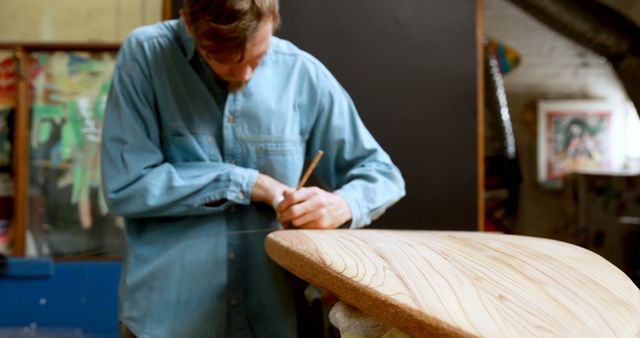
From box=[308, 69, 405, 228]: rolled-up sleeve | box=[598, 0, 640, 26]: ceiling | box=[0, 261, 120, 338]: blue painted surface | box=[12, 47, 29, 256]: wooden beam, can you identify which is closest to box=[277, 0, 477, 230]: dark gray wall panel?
box=[308, 69, 405, 228]: rolled-up sleeve

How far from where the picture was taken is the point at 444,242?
1106 mm

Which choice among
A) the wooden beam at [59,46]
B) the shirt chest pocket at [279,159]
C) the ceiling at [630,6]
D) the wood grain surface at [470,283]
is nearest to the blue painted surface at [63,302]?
the wooden beam at [59,46]

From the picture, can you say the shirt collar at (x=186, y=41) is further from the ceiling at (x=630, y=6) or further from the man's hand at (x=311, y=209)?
the ceiling at (x=630, y=6)

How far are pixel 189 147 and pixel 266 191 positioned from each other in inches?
7.4

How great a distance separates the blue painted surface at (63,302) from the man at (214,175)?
5.09ft

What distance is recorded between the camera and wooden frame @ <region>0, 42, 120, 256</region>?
9.89 ft

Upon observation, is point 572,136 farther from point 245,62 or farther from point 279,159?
point 245,62

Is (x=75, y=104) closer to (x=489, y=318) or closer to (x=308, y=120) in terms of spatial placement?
(x=308, y=120)

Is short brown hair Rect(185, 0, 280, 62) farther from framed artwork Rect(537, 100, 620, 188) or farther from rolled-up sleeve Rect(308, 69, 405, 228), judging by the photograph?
framed artwork Rect(537, 100, 620, 188)

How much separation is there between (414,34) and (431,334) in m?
1.84

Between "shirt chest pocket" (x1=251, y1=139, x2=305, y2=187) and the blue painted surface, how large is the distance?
1.66m

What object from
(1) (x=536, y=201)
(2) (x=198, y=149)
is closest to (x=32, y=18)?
(2) (x=198, y=149)

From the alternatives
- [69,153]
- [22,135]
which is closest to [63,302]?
[69,153]

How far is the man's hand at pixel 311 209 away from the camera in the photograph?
4.11 ft
